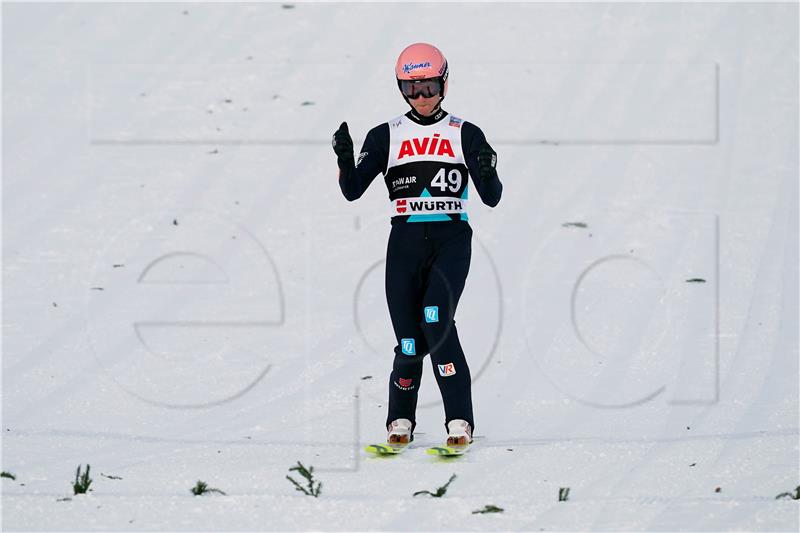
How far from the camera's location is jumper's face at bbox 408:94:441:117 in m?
6.48

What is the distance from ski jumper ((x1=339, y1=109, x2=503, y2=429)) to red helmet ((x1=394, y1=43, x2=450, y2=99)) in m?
0.21

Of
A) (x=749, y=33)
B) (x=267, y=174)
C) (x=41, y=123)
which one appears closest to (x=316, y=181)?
(x=267, y=174)

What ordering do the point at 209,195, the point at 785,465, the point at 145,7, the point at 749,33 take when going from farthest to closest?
the point at 145,7, the point at 749,33, the point at 209,195, the point at 785,465

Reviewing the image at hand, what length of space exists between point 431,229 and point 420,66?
0.81m

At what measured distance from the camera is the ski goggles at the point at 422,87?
643 centimetres

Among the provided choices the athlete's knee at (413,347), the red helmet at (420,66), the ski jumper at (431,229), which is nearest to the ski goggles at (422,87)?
the red helmet at (420,66)

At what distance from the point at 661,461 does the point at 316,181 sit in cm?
633

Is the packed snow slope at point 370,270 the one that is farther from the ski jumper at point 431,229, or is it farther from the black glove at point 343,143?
the black glove at point 343,143

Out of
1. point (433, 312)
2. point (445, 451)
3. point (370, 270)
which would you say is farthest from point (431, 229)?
point (370, 270)

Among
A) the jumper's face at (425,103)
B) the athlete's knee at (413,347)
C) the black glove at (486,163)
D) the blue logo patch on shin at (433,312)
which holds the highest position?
the jumper's face at (425,103)

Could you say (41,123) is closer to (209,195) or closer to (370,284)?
(209,195)

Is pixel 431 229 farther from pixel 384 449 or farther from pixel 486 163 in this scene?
pixel 384 449

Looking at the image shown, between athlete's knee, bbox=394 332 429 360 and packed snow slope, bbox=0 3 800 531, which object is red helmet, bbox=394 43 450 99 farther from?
packed snow slope, bbox=0 3 800 531

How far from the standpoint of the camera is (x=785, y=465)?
6.00 meters
